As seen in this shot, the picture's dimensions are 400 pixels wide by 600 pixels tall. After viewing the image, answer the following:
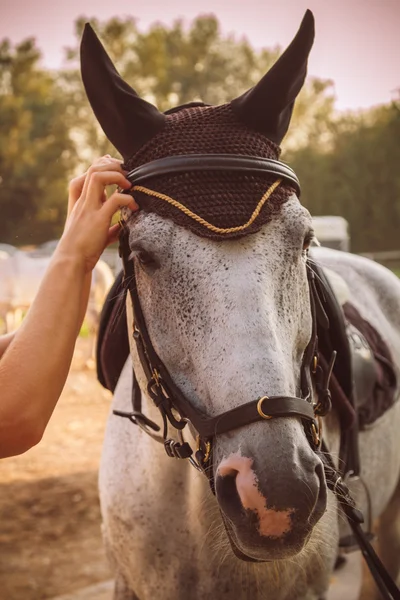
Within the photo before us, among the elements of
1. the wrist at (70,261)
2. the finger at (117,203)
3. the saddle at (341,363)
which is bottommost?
the saddle at (341,363)

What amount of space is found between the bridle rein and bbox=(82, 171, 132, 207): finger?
33 millimetres

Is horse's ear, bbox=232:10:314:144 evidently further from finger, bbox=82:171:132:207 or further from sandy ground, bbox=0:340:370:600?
sandy ground, bbox=0:340:370:600

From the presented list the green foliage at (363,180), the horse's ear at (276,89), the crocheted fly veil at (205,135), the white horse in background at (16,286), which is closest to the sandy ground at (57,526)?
the crocheted fly veil at (205,135)

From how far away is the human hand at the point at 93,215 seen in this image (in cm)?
162

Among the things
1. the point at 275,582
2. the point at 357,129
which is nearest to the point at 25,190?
the point at 357,129

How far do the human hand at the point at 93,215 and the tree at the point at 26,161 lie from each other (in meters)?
21.1

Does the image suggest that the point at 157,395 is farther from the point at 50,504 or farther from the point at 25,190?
the point at 25,190

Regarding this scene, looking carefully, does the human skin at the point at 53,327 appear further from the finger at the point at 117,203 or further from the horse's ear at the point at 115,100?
the horse's ear at the point at 115,100

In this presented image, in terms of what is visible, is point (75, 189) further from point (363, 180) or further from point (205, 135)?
point (363, 180)

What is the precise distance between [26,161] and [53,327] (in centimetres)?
2304

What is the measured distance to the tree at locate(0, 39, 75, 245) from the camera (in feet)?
74.7

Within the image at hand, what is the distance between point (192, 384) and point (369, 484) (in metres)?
1.54


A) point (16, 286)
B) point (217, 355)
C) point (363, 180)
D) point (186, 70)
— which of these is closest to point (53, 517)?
point (217, 355)

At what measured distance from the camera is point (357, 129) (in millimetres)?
26188
